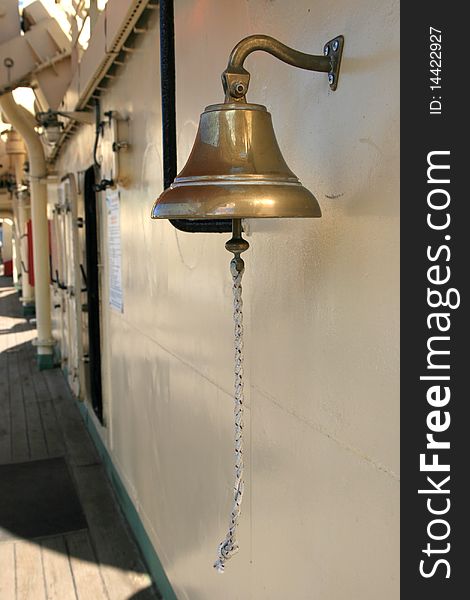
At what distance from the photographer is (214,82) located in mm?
2180

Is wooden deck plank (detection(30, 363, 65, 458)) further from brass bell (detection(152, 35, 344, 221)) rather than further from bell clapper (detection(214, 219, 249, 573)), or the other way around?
brass bell (detection(152, 35, 344, 221))

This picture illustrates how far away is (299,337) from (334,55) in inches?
24.4

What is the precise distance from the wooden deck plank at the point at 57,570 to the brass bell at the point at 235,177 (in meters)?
2.66

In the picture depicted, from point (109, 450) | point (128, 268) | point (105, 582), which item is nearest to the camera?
point (105, 582)

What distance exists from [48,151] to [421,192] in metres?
8.69

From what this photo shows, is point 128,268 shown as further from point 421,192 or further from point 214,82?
point 421,192

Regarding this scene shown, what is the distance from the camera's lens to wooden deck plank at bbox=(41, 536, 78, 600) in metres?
3.28

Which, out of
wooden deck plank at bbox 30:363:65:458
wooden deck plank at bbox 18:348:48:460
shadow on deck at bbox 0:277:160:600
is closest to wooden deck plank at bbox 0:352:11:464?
shadow on deck at bbox 0:277:160:600

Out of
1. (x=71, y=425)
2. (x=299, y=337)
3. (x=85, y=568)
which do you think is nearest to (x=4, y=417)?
(x=71, y=425)

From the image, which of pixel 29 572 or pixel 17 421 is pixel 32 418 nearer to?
pixel 17 421

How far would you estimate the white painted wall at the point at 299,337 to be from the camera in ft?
4.03

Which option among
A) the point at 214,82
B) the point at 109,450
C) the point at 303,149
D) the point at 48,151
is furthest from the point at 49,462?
the point at 48,151

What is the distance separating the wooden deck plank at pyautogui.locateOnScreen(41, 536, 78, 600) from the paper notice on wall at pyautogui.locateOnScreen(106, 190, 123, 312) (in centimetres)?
137

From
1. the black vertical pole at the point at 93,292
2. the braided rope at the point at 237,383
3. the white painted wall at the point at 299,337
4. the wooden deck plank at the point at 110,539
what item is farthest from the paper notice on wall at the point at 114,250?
the braided rope at the point at 237,383
